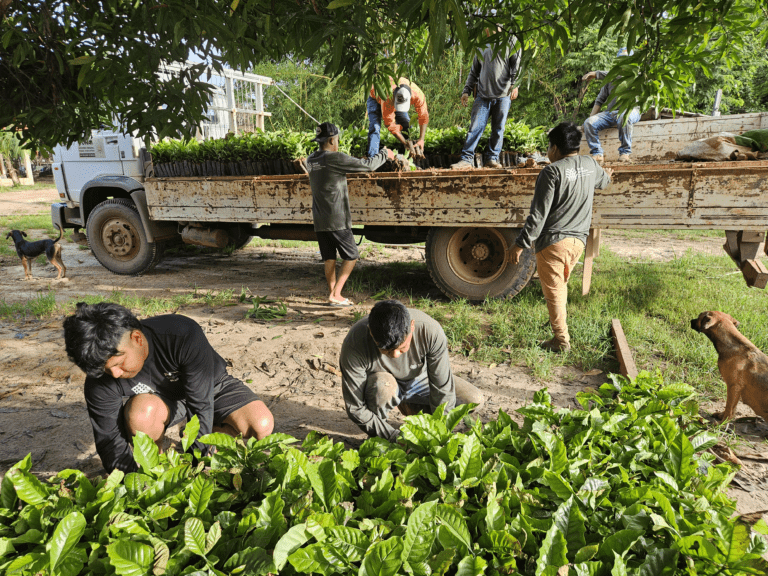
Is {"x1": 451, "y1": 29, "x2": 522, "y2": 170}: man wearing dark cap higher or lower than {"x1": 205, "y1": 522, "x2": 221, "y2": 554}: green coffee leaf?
higher

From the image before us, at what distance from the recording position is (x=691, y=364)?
12.1 feet

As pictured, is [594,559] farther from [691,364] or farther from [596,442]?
[691,364]

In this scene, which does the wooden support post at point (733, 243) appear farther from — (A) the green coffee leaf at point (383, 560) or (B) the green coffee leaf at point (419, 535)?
(A) the green coffee leaf at point (383, 560)

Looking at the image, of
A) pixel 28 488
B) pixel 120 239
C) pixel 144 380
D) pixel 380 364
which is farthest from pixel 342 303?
pixel 120 239

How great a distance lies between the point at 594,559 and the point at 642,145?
629 cm

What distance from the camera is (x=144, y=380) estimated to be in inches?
97.7

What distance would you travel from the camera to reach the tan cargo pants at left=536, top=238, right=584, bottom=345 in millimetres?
3887

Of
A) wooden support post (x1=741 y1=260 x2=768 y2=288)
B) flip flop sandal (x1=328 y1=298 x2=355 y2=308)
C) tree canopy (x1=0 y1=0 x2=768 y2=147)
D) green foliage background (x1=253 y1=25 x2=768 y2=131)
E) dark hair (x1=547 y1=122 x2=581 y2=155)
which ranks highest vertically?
green foliage background (x1=253 y1=25 x2=768 y2=131)

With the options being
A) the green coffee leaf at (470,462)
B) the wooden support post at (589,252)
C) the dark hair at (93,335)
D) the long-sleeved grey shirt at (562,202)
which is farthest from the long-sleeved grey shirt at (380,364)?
the wooden support post at (589,252)

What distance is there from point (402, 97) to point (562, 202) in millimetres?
2656

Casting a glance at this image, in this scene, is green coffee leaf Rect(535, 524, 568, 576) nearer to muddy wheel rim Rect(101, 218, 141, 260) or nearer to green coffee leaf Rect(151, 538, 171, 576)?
green coffee leaf Rect(151, 538, 171, 576)

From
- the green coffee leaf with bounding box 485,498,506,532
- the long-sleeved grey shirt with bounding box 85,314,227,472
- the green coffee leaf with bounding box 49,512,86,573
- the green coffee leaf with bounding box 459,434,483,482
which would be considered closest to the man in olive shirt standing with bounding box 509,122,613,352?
the green coffee leaf with bounding box 459,434,483,482

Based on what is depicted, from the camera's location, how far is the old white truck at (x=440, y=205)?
4133mm

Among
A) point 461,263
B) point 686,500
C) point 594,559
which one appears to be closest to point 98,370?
point 594,559
